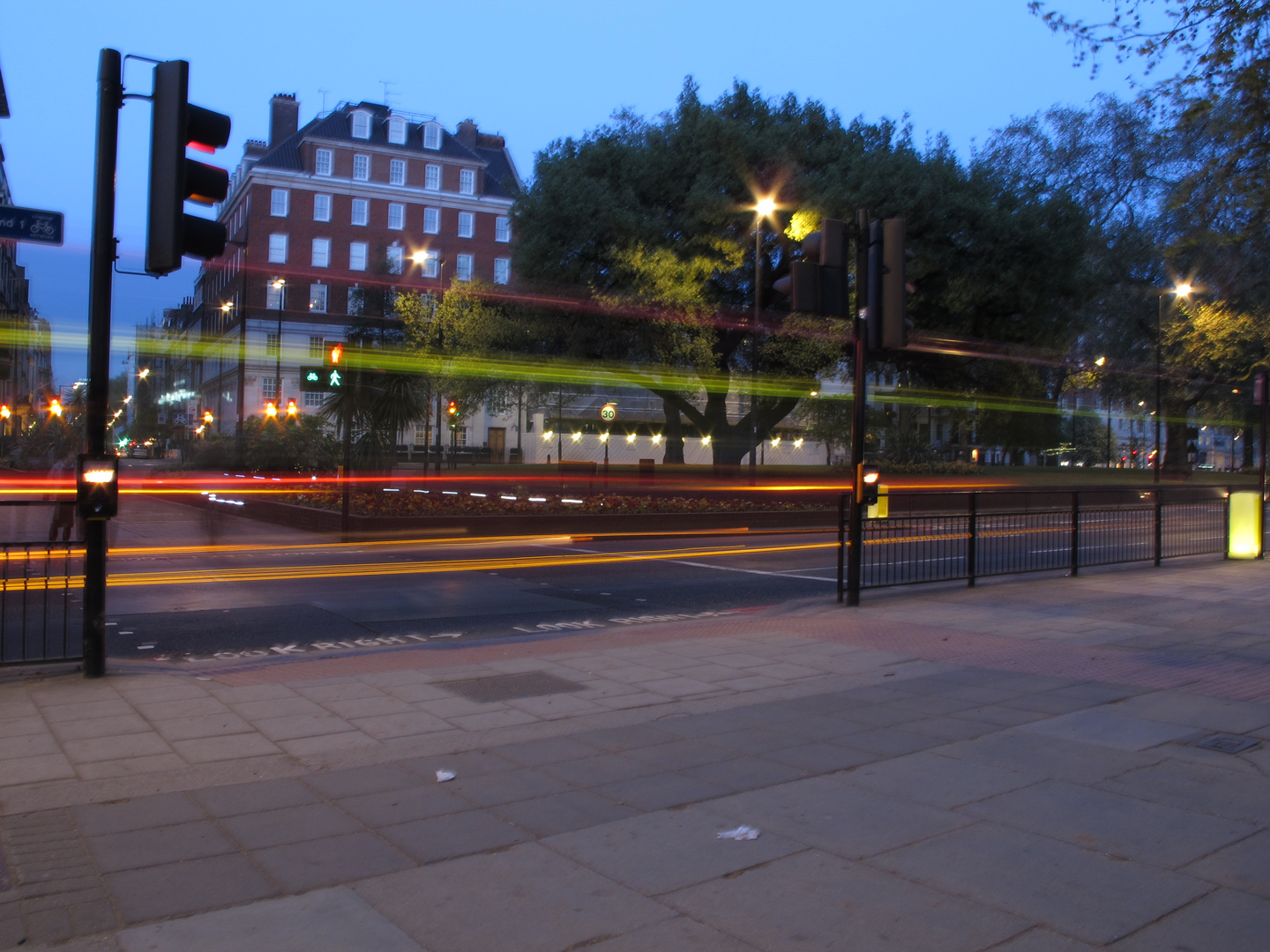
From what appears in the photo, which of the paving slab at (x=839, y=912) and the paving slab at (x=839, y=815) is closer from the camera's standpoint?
the paving slab at (x=839, y=912)

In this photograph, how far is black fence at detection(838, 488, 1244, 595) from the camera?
40.7ft

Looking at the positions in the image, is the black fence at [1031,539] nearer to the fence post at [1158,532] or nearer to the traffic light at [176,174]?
the fence post at [1158,532]

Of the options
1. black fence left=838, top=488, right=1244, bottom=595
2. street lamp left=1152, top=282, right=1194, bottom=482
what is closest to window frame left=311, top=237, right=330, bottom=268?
street lamp left=1152, top=282, right=1194, bottom=482

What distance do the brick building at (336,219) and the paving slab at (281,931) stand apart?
6007cm

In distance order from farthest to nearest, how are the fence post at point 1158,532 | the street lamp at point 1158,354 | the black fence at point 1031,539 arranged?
the street lamp at point 1158,354, the fence post at point 1158,532, the black fence at point 1031,539

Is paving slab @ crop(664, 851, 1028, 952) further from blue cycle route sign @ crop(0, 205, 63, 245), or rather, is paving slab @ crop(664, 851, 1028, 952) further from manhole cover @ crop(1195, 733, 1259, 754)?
blue cycle route sign @ crop(0, 205, 63, 245)

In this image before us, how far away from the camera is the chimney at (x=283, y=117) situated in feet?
224

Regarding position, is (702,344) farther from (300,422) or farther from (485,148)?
(485,148)

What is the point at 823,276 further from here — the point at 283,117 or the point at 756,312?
the point at 283,117

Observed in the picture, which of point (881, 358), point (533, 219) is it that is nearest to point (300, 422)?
point (533, 219)

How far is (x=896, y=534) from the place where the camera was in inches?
487

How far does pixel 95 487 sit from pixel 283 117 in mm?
69033

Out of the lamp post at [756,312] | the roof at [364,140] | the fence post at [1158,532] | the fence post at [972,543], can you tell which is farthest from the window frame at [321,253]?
the fence post at [972,543]

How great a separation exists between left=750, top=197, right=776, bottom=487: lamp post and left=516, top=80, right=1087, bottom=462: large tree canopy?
530 mm
